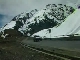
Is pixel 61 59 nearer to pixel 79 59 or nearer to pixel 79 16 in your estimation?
pixel 79 59

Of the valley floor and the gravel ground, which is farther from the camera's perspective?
the valley floor

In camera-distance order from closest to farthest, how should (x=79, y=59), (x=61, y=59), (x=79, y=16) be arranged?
(x=79, y=59) → (x=61, y=59) → (x=79, y=16)

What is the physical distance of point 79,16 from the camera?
196 metres

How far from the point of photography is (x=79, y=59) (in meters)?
14.8

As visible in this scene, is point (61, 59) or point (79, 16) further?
point (79, 16)

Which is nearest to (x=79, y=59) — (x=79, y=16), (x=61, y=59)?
(x=61, y=59)

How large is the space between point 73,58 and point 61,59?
1291 mm

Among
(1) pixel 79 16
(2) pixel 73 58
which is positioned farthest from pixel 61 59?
(1) pixel 79 16

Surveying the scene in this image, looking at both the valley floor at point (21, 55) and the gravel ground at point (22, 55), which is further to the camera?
the valley floor at point (21, 55)

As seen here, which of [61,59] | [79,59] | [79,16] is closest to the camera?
[79,59]

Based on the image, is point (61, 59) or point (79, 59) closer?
point (79, 59)

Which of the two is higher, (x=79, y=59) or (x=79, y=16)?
(x=79, y=16)

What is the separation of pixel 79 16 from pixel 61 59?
18257cm

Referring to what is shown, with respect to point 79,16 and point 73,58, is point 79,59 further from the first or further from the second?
point 79,16
